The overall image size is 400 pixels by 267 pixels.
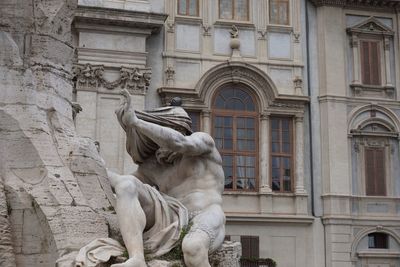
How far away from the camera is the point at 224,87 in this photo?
21.2 metres

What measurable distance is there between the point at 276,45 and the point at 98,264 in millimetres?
18188

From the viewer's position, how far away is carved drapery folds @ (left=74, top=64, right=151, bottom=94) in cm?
1981

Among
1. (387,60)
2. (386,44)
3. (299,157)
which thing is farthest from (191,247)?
(386,44)

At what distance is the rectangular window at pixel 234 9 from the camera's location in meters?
21.6

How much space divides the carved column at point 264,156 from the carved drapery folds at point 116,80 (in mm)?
3654

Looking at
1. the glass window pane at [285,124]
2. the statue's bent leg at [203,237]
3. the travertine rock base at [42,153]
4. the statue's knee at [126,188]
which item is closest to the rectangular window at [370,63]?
the glass window pane at [285,124]

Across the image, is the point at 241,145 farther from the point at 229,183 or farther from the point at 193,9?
the point at 193,9

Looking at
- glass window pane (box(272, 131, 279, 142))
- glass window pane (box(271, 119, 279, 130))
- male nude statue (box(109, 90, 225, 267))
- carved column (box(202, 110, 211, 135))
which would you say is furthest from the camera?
glass window pane (box(271, 119, 279, 130))

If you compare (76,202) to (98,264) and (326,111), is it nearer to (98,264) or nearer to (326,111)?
(98,264)

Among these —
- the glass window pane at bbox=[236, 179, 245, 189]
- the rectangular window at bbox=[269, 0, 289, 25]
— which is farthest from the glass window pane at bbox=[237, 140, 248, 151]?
the rectangular window at bbox=[269, 0, 289, 25]

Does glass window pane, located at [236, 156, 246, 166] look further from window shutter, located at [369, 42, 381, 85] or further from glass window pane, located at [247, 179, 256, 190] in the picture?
window shutter, located at [369, 42, 381, 85]

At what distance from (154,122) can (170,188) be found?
1.66 feet

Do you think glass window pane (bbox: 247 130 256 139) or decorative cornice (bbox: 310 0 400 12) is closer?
glass window pane (bbox: 247 130 256 139)

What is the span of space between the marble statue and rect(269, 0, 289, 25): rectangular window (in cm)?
1720
